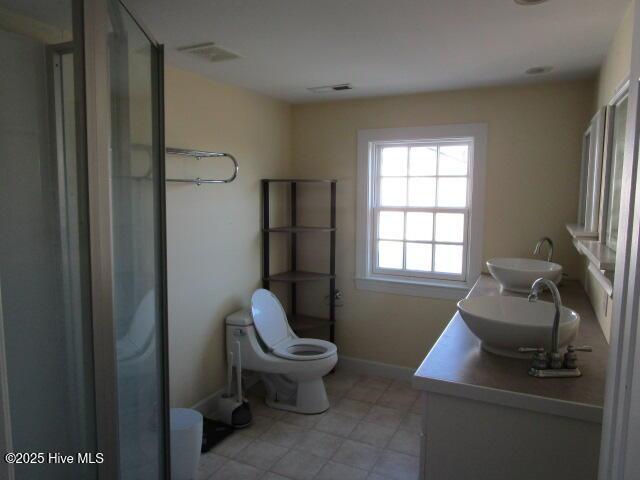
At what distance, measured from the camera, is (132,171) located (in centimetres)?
138

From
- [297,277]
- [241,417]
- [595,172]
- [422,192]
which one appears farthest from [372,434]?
[595,172]

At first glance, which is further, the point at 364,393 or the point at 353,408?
the point at 364,393

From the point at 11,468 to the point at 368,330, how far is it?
301 centimetres

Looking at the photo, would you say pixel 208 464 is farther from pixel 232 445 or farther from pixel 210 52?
pixel 210 52

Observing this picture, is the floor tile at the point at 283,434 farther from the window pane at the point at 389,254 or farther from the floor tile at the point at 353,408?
the window pane at the point at 389,254

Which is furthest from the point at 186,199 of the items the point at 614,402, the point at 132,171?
the point at 614,402

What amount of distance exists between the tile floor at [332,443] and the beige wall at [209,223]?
49 centimetres

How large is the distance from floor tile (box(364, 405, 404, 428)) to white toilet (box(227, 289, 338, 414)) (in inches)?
12.7

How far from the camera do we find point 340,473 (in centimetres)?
243

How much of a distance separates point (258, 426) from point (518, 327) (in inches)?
78.6

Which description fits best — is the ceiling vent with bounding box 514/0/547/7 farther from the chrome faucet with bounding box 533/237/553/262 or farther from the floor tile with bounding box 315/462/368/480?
the floor tile with bounding box 315/462/368/480

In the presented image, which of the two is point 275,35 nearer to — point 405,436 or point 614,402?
point 614,402

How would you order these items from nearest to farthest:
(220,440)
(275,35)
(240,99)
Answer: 1. (275,35)
2. (220,440)
3. (240,99)

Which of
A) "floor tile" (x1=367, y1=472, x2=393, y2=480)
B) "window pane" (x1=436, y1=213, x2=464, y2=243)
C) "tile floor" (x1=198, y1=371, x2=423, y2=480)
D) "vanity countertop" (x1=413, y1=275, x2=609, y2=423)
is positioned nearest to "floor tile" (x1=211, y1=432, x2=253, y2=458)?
"tile floor" (x1=198, y1=371, x2=423, y2=480)
